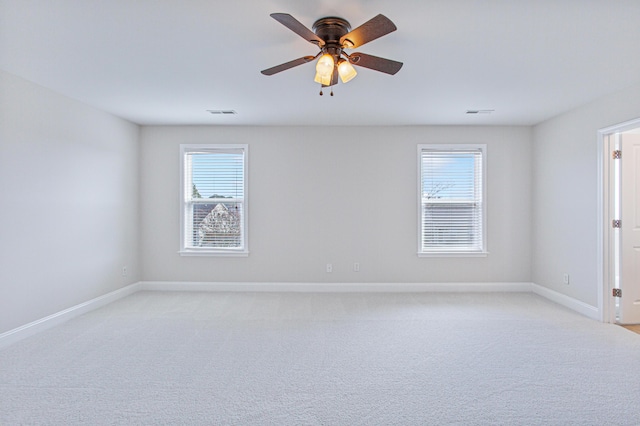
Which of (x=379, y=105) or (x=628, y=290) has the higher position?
(x=379, y=105)

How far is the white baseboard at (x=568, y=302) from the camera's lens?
402 cm

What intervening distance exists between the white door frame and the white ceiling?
71 centimetres

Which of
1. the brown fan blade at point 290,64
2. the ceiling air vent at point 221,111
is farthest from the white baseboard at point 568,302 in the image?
the ceiling air vent at point 221,111

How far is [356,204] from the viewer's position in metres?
5.21

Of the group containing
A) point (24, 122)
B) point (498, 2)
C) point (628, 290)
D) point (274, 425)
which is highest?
point (498, 2)

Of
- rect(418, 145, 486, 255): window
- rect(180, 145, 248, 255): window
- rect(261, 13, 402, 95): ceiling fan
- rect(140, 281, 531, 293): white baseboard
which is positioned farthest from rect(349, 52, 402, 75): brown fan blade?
rect(140, 281, 531, 293): white baseboard

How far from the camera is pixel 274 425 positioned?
2061mm

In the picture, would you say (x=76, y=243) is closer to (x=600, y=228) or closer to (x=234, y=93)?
(x=234, y=93)

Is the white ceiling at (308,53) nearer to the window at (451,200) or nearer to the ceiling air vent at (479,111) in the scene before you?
the ceiling air vent at (479,111)

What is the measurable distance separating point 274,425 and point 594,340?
3.22 meters

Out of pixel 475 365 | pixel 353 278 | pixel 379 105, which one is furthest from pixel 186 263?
pixel 475 365

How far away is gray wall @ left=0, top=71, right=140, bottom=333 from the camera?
10.7 ft

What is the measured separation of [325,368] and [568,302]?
3566 mm

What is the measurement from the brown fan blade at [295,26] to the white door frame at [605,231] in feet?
11.7
